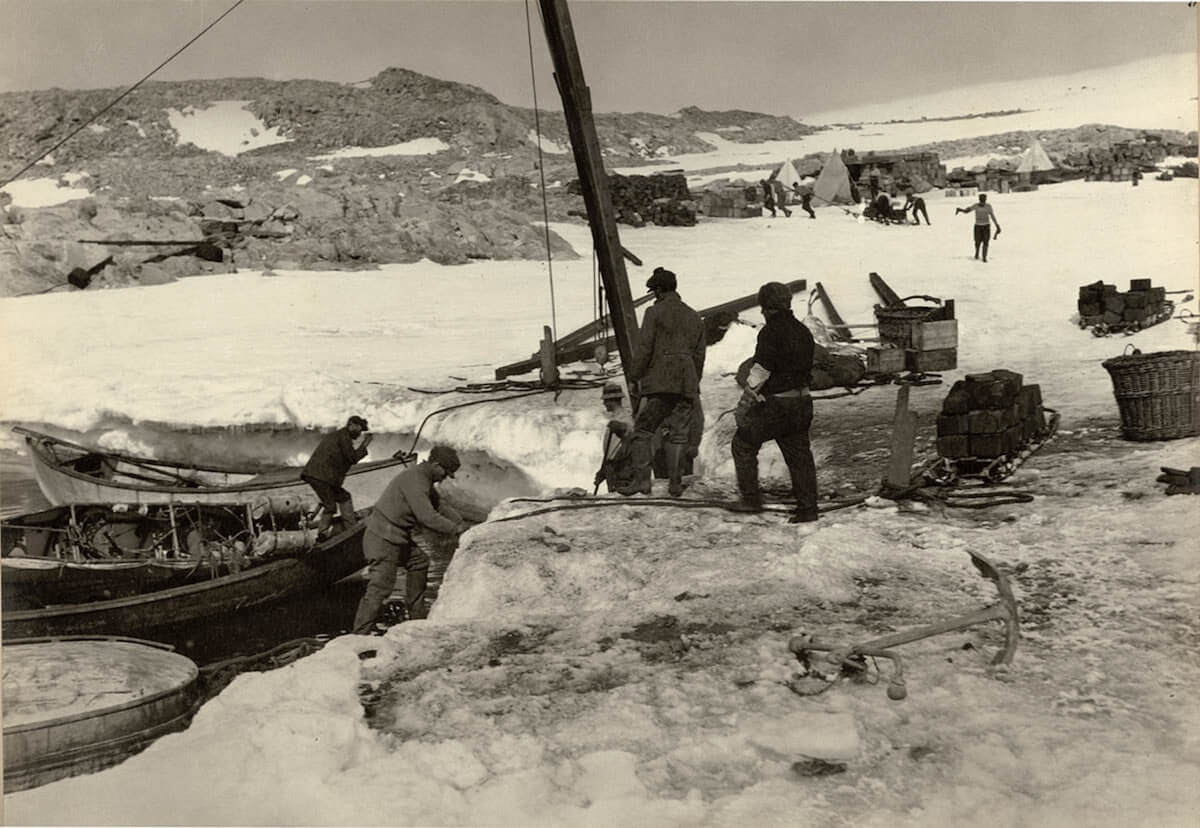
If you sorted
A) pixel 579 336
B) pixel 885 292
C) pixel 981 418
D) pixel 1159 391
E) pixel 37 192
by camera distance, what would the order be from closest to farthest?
pixel 1159 391 < pixel 981 418 < pixel 37 192 < pixel 885 292 < pixel 579 336

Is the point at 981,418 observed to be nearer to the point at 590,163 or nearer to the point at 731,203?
the point at 590,163

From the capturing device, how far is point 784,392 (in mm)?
6539

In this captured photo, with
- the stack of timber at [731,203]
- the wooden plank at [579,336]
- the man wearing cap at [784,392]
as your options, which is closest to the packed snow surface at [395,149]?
the stack of timber at [731,203]

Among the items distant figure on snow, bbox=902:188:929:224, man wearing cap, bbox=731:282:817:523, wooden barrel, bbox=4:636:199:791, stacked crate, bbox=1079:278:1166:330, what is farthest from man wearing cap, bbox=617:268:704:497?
distant figure on snow, bbox=902:188:929:224

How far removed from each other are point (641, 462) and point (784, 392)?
1728 millimetres

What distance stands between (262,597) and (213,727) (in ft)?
13.4

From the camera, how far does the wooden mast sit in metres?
7.73

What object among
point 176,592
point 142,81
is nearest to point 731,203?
point 142,81

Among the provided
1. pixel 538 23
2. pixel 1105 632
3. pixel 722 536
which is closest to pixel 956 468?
pixel 722 536

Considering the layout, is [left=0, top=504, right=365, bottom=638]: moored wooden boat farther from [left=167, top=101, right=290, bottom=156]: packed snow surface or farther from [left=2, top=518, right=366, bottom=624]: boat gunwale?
[left=167, top=101, right=290, bottom=156]: packed snow surface

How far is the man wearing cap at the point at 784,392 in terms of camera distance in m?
6.50

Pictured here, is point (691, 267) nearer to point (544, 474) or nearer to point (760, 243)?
point (760, 243)

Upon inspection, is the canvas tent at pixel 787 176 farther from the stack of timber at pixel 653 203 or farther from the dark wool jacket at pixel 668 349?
the dark wool jacket at pixel 668 349

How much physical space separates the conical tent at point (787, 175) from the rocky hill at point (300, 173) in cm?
300
